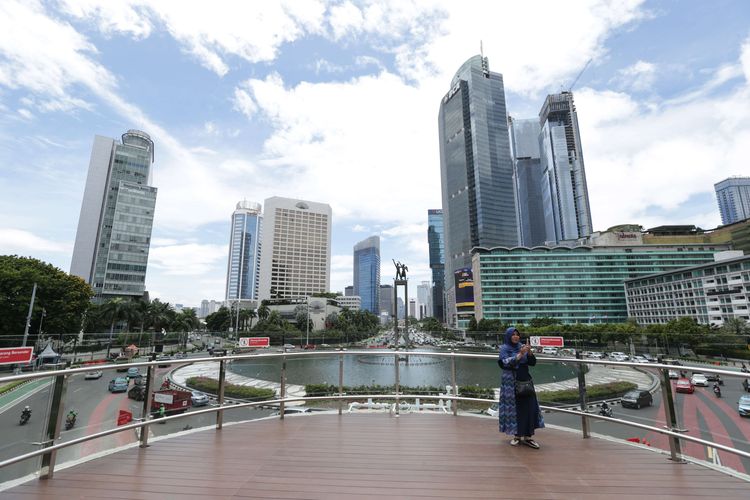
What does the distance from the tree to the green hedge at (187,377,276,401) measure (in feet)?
114

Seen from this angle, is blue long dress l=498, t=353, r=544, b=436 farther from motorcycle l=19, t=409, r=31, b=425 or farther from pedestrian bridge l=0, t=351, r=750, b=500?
motorcycle l=19, t=409, r=31, b=425

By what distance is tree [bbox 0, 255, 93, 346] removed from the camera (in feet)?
92.2

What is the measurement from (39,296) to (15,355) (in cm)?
2947

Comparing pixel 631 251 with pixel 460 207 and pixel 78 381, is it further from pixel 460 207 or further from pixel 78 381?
pixel 78 381

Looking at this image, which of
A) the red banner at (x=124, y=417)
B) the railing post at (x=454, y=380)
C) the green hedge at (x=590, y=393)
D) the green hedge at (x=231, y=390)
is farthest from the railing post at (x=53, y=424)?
the green hedge at (x=590, y=393)

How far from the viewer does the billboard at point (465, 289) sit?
3796 inches

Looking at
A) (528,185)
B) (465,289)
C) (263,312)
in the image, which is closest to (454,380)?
(263,312)

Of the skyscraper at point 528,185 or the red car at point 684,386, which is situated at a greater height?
the skyscraper at point 528,185

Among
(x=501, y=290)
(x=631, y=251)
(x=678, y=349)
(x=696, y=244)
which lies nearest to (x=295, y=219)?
(x=501, y=290)

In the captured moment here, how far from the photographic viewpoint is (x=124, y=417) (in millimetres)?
3701

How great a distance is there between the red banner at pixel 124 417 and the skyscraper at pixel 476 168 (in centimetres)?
12739

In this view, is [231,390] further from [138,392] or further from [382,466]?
Result: [382,466]

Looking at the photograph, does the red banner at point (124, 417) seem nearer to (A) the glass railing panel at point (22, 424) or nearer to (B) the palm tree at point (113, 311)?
(A) the glass railing panel at point (22, 424)

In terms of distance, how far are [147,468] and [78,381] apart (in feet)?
3.88
